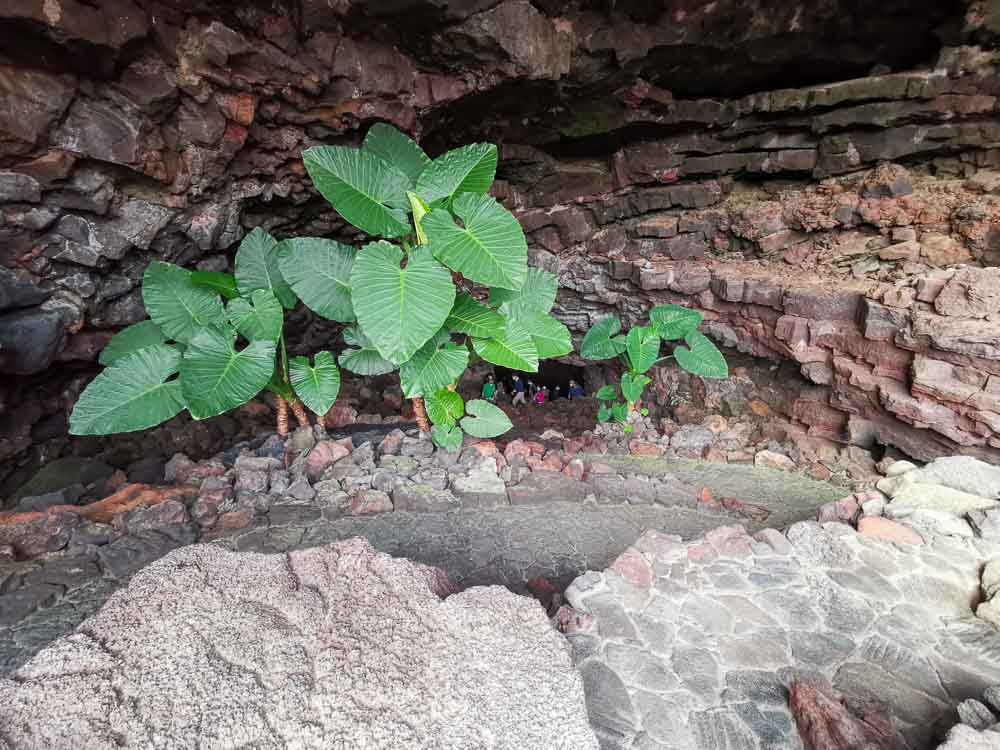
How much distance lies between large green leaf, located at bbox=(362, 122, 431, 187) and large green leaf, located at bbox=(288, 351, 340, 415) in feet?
3.71

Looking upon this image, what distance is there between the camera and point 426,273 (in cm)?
216

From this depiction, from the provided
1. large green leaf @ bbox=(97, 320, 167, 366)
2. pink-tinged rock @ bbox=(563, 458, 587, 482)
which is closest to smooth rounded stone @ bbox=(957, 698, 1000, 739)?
pink-tinged rock @ bbox=(563, 458, 587, 482)

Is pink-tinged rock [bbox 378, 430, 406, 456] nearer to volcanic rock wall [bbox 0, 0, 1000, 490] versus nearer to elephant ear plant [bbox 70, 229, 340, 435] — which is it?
elephant ear plant [bbox 70, 229, 340, 435]

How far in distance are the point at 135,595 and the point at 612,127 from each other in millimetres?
5409

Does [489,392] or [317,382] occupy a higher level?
[317,382]

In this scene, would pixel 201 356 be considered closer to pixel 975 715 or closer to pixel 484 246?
pixel 484 246

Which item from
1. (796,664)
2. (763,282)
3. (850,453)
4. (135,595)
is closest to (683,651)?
(796,664)

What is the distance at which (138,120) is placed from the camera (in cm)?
254

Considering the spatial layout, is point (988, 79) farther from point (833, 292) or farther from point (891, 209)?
point (833, 292)

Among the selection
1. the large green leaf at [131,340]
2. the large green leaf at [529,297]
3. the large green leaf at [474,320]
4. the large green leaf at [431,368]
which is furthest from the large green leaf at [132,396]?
the large green leaf at [529,297]

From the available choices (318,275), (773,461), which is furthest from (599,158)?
(318,275)

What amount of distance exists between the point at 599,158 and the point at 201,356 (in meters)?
4.93

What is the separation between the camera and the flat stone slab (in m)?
1.31

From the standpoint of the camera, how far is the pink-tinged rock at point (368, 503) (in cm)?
242
